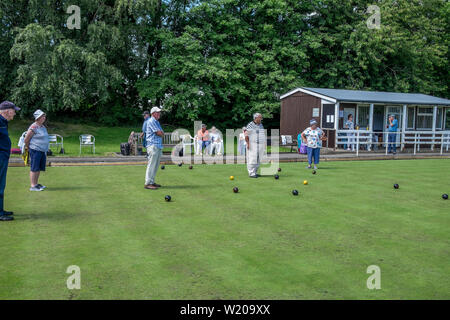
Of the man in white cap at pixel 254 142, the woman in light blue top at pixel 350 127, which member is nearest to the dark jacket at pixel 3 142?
the man in white cap at pixel 254 142

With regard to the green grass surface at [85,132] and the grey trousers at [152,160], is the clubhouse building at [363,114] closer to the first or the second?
the green grass surface at [85,132]

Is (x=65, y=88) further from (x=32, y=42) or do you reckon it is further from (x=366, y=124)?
(x=366, y=124)

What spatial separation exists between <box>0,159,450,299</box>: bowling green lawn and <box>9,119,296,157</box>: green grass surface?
11945 millimetres

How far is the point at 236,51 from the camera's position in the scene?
33.7 m

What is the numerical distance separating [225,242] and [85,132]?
2552 cm

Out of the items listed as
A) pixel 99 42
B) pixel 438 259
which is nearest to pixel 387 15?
pixel 99 42

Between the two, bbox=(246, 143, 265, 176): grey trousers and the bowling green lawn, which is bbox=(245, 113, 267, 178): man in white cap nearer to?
bbox=(246, 143, 265, 176): grey trousers

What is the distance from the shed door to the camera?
25.3 metres

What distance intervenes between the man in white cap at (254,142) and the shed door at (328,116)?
12.8 m

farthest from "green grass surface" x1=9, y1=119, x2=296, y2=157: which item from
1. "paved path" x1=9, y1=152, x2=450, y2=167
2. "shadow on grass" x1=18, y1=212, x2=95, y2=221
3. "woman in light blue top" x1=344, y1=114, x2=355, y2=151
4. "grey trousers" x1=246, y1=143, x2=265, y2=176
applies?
"shadow on grass" x1=18, y1=212, x2=95, y2=221

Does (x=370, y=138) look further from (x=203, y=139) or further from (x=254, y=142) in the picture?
(x=254, y=142)

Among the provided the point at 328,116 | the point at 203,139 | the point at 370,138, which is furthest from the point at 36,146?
the point at 370,138

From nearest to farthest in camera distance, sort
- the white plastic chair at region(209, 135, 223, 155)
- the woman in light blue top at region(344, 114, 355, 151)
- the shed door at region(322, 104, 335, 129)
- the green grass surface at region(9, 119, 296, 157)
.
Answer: the white plastic chair at region(209, 135, 223, 155) → the green grass surface at region(9, 119, 296, 157) → the woman in light blue top at region(344, 114, 355, 151) → the shed door at region(322, 104, 335, 129)
